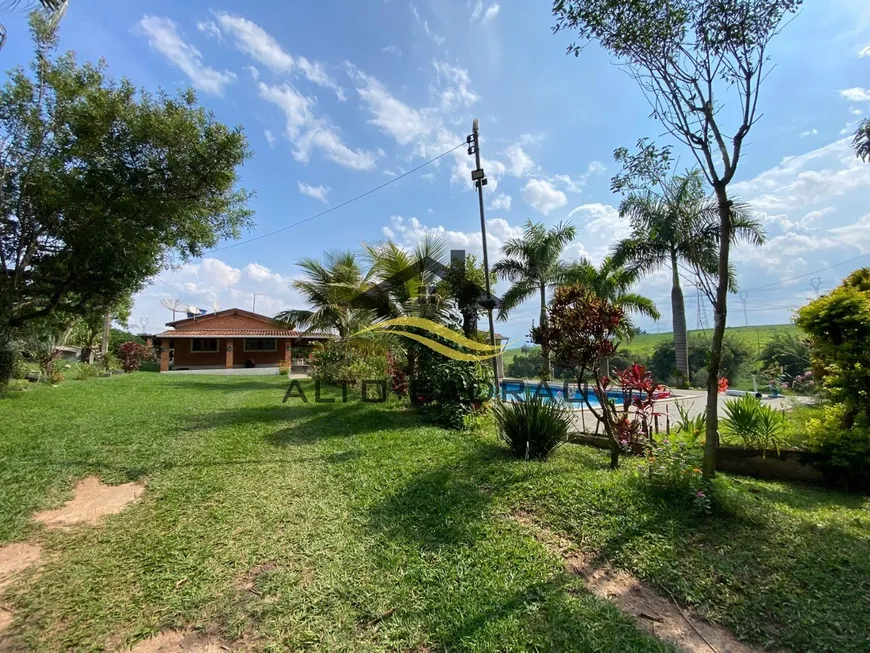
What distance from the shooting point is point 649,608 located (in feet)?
7.15

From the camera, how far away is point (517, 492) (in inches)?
143

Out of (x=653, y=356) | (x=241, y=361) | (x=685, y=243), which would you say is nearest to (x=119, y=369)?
(x=241, y=361)

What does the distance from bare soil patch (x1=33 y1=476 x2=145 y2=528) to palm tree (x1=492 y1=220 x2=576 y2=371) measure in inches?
592

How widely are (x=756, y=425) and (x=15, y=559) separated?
7668 mm

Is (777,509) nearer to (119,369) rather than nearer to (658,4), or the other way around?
(658,4)

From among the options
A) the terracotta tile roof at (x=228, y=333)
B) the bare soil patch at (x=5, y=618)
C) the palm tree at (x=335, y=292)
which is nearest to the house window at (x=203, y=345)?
the terracotta tile roof at (x=228, y=333)

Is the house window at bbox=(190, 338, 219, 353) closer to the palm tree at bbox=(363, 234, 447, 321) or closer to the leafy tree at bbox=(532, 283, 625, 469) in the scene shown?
the palm tree at bbox=(363, 234, 447, 321)

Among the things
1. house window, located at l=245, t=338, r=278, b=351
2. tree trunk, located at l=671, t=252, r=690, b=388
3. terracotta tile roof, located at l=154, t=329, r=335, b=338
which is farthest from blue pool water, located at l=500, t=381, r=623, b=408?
house window, located at l=245, t=338, r=278, b=351

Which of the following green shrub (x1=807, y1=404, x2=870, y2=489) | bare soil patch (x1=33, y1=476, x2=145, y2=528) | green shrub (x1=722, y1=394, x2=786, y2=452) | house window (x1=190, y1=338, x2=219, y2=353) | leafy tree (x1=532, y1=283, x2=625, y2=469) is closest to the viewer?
bare soil patch (x1=33, y1=476, x2=145, y2=528)

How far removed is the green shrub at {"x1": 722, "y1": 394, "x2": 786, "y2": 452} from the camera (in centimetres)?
489

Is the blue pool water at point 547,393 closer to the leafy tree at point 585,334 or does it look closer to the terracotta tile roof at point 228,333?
the leafy tree at point 585,334

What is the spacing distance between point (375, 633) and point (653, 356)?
105ft

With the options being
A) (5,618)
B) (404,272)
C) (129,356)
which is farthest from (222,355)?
(5,618)

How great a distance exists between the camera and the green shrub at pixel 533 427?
15.5ft
